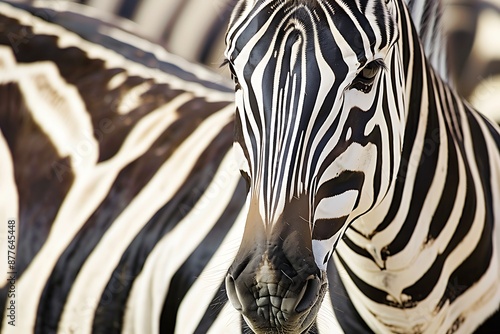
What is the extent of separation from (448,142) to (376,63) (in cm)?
24

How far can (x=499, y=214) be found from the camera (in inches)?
51.3

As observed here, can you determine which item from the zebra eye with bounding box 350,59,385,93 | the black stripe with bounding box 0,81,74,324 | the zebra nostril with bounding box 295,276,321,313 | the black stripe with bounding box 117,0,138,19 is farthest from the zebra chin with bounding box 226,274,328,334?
the black stripe with bounding box 117,0,138,19

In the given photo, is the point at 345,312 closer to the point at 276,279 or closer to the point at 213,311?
the point at 213,311

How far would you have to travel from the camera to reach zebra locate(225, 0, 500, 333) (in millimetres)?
975

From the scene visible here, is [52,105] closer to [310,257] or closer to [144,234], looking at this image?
[144,234]

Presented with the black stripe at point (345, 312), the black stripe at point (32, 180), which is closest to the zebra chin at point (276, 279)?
the black stripe at point (345, 312)

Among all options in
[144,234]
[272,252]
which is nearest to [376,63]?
[272,252]

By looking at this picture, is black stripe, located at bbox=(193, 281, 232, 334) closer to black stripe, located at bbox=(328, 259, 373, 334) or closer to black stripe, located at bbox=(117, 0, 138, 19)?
black stripe, located at bbox=(328, 259, 373, 334)

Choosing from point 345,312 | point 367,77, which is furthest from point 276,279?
point 345,312

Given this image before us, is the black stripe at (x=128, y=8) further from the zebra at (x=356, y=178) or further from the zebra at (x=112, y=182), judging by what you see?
the zebra at (x=356, y=178)

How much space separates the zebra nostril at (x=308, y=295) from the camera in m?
0.95

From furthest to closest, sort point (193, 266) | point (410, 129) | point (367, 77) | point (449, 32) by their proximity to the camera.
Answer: point (449, 32)
point (193, 266)
point (410, 129)
point (367, 77)

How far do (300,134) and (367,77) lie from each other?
12 centimetres

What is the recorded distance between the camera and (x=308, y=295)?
96 centimetres
